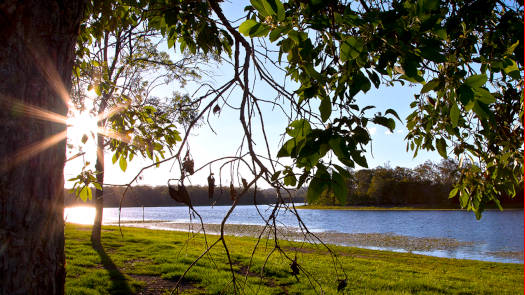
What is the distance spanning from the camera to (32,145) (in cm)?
123

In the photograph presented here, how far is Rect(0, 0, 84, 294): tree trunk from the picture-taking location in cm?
116

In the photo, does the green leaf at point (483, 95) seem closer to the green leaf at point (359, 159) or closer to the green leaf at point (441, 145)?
the green leaf at point (359, 159)

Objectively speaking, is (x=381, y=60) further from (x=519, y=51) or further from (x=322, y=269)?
(x=322, y=269)

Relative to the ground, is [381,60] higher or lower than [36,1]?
lower

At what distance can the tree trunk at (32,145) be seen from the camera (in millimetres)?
1155

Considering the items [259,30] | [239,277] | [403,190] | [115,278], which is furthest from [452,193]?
[403,190]

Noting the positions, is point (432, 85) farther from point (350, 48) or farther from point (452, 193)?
point (452, 193)

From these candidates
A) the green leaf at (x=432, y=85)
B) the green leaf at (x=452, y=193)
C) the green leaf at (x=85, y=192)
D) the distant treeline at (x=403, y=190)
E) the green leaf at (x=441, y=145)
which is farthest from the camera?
the distant treeline at (x=403, y=190)

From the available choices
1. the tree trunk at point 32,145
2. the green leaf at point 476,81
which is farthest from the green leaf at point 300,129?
the tree trunk at point 32,145

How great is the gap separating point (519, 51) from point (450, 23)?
1.34 ft

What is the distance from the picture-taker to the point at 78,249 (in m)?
8.70

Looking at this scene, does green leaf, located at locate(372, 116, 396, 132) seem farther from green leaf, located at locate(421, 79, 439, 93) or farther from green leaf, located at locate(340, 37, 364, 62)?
green leaf, located at locate(340, 37, 364, 62)

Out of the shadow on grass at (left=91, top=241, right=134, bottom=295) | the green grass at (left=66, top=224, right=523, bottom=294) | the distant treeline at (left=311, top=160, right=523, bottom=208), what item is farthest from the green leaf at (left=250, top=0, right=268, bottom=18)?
the distant treeline at (left=311, top=160, right=523, bottom=208)

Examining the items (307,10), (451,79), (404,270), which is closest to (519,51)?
(451,79)
